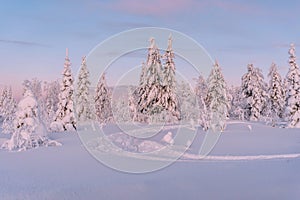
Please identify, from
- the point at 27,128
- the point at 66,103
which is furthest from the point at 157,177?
the point at 66,103

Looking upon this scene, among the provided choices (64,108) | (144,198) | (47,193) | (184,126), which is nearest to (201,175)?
(144,198)

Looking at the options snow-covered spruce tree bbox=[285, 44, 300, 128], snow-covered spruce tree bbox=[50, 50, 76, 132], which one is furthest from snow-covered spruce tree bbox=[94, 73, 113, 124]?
snow-covered spruce tree bbox=[285, 44, 300, 128]

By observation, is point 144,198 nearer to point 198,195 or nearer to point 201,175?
point 198,195

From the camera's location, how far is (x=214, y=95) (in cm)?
4825

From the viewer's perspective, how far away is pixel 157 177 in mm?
13359

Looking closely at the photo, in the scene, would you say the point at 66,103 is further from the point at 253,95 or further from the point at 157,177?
the point at 253,95

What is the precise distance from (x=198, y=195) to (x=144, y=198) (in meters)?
1.71

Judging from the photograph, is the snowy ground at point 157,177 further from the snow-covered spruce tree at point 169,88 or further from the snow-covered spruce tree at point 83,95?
the snow-covered spruce tree at point 83,95

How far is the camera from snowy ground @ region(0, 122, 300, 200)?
35.5ft

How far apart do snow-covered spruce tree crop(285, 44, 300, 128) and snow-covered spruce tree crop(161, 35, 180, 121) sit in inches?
547

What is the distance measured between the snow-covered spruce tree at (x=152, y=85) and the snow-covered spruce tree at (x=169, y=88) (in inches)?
25.5

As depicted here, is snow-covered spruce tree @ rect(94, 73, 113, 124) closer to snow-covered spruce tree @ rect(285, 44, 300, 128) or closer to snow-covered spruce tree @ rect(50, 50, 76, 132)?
snow-covered spruce tree @ rect(50, 50, 76, 132)

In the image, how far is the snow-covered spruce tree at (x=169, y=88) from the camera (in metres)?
43.2

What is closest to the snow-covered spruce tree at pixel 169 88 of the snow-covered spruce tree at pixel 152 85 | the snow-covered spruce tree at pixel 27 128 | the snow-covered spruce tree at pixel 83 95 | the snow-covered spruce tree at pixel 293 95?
the snow-covered spruce tree at pixel 152 85
